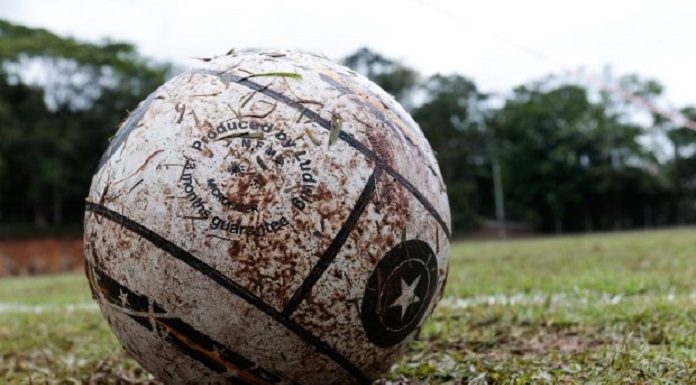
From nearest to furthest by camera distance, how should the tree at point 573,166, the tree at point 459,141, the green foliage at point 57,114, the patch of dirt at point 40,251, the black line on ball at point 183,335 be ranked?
the black line on ball at point 183,335 → the patch of dirt at point 40,251 → the green foliage at point 57,114 → the tree at point 459,141 → the tree at point 573,166

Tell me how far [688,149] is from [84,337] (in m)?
57.4

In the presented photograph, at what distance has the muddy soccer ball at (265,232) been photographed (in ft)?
8.87

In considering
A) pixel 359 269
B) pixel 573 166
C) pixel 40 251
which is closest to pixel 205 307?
pixel 359 269

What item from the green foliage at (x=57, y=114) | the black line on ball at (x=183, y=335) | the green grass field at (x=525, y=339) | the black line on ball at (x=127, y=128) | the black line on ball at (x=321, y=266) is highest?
the green foliage at (x=57, y=114)

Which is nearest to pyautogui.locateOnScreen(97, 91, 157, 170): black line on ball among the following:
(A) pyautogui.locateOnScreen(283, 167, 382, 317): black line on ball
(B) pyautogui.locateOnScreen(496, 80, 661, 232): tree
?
(A) pyautogui.locateOnScreen(283, 167, 382, 317): black line on ball

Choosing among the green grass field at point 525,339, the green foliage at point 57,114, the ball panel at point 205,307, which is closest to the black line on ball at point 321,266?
the ball panel at point 205,307

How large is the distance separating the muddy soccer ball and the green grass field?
2.77ft

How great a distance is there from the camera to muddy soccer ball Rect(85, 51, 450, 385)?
271 cm

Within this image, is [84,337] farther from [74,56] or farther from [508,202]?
[508,202]

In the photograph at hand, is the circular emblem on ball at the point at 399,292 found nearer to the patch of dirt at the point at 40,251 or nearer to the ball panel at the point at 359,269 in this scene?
the ball panel at the point at 359,269

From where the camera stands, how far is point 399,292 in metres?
2.92

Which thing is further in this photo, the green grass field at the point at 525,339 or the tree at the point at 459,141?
the tree at the point at 459,141

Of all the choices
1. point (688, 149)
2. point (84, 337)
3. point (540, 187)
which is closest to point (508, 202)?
point (540, 187)

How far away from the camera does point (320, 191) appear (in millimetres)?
2738
